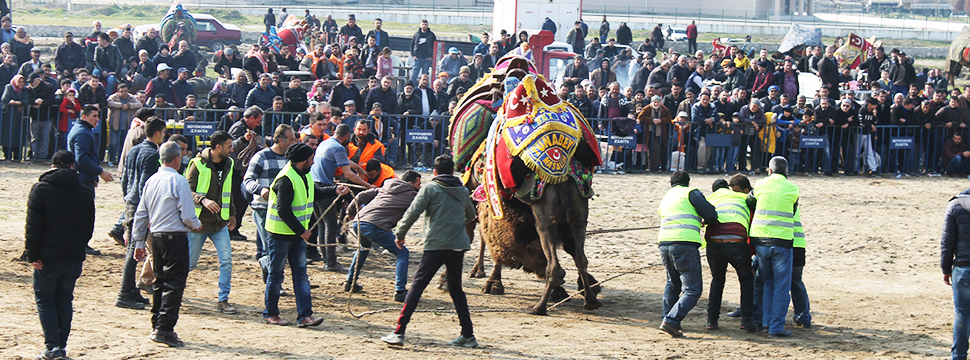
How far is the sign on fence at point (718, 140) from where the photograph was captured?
63.5 ft

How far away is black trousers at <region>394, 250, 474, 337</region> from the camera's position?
26.4ft

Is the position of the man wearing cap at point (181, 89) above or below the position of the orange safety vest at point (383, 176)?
above

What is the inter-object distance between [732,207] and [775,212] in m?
0.37

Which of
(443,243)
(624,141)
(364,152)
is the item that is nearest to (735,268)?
(443,243)

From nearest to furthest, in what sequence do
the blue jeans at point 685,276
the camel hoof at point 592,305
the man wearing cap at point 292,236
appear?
the man wearing cap at point 292,236 → the blue jeans at point 685,276 → the camel hoof at point 592,305

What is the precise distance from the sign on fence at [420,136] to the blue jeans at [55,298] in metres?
11.3

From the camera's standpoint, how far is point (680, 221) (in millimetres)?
8883

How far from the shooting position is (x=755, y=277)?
370 inches

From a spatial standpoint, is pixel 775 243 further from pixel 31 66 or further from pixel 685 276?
pixel 31 66

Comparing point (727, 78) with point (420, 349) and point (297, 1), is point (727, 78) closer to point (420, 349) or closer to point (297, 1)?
point (420, 349)

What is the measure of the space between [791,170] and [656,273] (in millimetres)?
9011

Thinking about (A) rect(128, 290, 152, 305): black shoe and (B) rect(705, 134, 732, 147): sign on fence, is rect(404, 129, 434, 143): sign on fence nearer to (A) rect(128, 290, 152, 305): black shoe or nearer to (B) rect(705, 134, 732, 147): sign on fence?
(B) rect(705, 134, 732, 147): sign on fence

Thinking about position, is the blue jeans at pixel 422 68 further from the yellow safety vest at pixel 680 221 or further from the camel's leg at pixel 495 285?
the yellow safety vest at pixel 680 221

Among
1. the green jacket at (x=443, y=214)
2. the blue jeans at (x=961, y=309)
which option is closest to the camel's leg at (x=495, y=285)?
the green jacket at (x=443, y=214)
